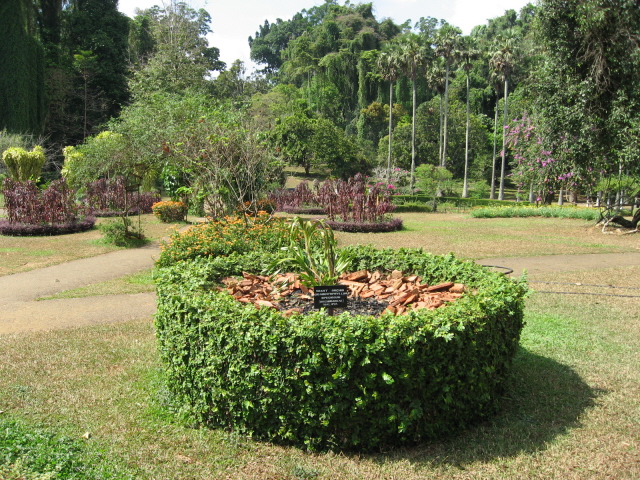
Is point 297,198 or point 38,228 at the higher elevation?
point 297,198

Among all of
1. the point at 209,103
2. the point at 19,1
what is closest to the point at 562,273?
the point at 209,103

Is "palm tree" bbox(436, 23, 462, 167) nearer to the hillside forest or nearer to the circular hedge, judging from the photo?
the hillside forest

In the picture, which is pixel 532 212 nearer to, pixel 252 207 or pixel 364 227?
pixel 364 227

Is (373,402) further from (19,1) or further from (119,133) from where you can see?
(19,1)

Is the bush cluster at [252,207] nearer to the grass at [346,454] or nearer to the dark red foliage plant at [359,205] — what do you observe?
the dark red foliage plant at [359,205]

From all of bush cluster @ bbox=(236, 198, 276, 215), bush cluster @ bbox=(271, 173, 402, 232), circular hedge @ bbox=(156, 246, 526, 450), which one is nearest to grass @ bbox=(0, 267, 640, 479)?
circular hedge @ bbox=(156, 246, 526, 450)

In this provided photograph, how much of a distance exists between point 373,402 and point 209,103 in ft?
65.2

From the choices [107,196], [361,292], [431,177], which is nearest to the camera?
[361,292]

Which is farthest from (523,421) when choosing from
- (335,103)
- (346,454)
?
(335,103)

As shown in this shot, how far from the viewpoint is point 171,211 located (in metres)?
18.2

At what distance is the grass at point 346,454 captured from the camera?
3.24 meters

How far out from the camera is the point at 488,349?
12.3ft

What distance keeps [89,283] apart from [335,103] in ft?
157

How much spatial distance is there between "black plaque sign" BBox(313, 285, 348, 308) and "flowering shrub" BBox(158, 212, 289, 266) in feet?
14.9
